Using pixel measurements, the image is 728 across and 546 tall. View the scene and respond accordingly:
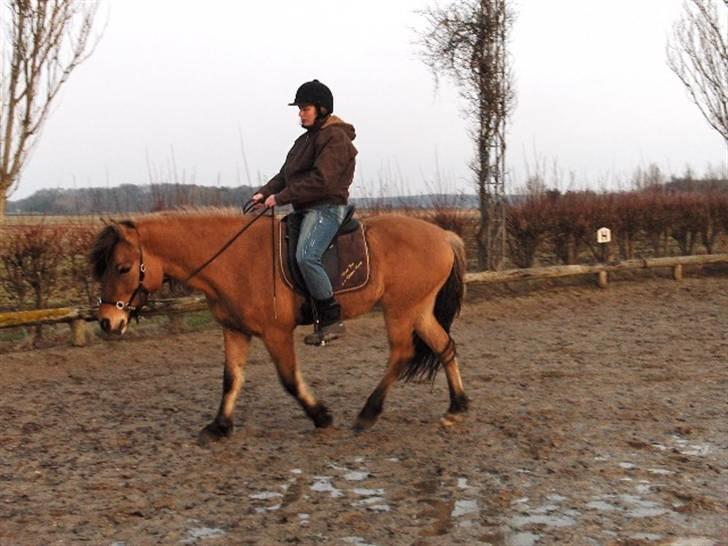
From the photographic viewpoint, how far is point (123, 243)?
5746 millimetres

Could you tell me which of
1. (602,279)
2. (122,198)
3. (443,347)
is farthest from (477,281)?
(443,347)

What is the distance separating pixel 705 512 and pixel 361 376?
4.32 meters

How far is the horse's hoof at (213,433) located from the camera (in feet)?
19.5

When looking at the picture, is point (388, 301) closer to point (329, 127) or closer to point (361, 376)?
point (329, 127)

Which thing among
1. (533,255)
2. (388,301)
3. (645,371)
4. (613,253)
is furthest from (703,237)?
(388,301)

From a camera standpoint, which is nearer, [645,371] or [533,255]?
[645,371]

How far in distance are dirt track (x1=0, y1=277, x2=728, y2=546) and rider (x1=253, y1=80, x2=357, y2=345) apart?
39.5 inches

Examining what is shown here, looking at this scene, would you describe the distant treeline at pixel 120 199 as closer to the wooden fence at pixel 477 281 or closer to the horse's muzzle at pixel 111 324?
the wooden fence at pixel 477 281

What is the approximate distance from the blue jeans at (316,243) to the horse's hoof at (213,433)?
3.71 feet

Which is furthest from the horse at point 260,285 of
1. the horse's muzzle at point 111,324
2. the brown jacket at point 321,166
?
the brown jacket at point 321,166

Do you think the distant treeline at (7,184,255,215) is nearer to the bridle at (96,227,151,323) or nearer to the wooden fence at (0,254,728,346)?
the wooden fence at (0,254,728,346)

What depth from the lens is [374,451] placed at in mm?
5727

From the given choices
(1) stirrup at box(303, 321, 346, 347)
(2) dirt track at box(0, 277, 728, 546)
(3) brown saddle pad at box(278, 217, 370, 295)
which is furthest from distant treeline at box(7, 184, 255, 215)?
(1) stirrup at box(303, 321, 346, 347)

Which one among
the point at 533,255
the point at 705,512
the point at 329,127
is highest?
the point at 329,127
